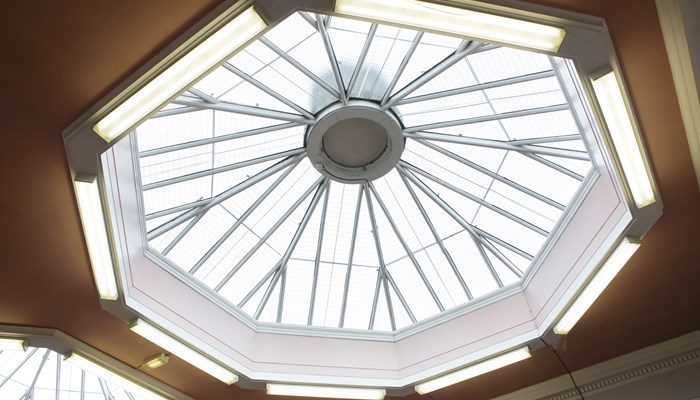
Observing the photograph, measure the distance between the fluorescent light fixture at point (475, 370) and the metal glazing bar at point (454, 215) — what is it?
2651 mm

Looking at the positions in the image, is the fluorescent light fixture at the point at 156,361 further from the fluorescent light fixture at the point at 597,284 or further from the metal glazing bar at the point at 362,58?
the fluorescent light fixture at the point at 597,284

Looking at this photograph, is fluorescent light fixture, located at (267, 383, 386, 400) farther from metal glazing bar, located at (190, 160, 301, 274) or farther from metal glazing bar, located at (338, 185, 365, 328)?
metal glazing bar, located at (190, 160, 301, 274)

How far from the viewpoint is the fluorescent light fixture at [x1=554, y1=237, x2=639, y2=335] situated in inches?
490

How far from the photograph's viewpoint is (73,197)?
10312 mm

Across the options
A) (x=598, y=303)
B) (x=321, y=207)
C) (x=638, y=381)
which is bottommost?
(x=638, y=381)

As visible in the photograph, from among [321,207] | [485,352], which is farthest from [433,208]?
[485,352]

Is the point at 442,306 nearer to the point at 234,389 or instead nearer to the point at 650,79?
the point at 234,389

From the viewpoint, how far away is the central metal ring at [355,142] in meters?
13.8

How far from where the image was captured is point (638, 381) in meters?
16.7

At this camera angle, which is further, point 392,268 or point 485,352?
point 392,268

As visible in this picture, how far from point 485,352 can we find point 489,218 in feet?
12.2

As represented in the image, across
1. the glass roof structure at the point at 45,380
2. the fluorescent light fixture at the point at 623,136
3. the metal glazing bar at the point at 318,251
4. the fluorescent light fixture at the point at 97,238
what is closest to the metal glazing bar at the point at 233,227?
the metal glazing bar at the point at 318,251

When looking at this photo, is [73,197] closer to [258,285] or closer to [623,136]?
[258,285]

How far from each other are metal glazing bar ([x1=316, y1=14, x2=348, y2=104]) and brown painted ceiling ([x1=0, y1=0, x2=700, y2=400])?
490 centimetres
